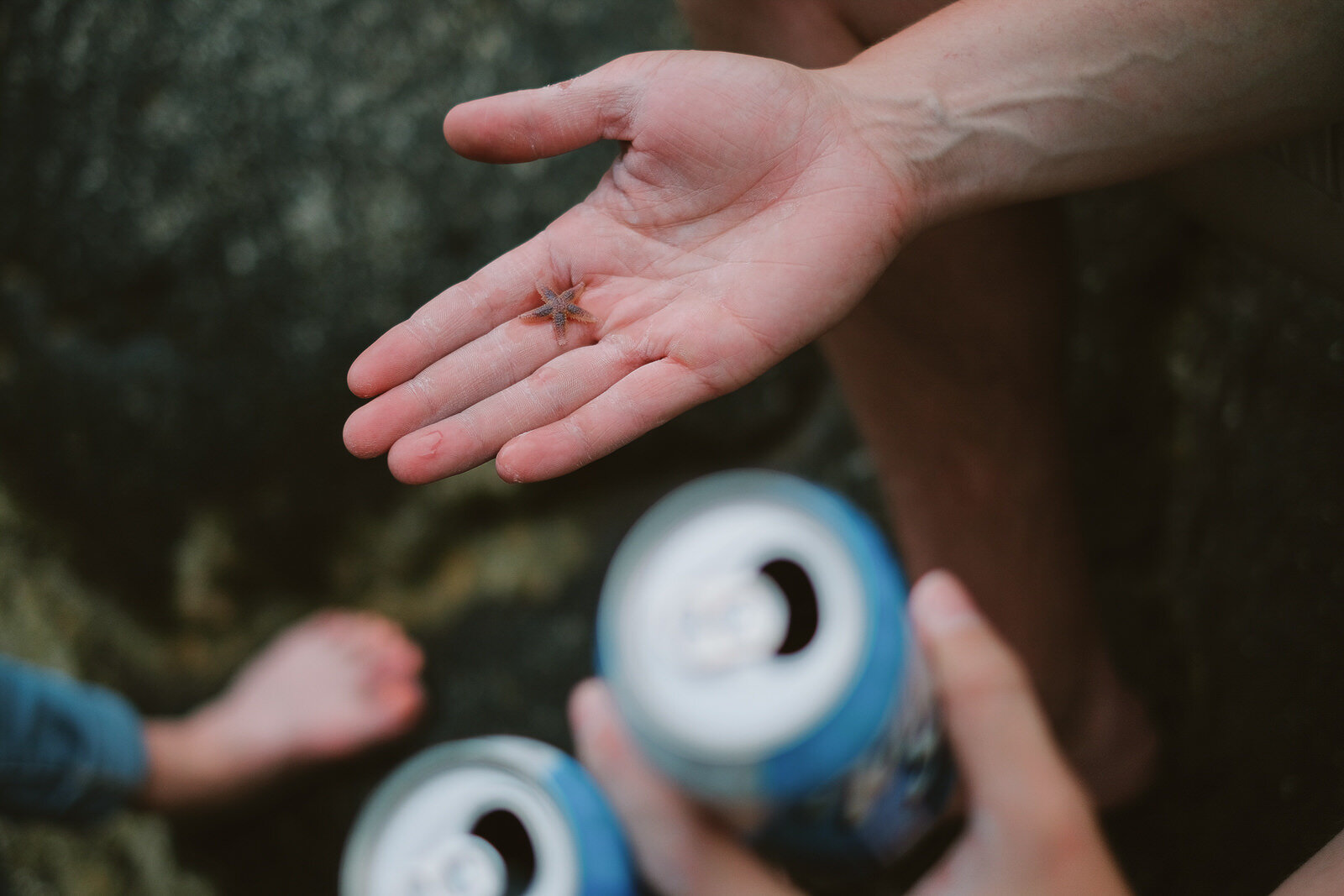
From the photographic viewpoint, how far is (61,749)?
1786 mm

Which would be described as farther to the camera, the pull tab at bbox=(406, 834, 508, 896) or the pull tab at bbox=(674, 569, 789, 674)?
the pull tab at bbox=(406, 834, 508, 896)

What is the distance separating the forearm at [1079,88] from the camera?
→ 1316 mm

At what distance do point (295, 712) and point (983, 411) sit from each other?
5.82 ft

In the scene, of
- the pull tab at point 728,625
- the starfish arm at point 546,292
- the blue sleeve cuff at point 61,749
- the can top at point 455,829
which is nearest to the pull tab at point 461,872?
the can top at point 455,829

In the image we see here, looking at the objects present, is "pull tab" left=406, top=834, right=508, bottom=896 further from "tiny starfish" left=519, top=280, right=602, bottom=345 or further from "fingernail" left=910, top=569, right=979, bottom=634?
"tiny starfish" left=519, top=280, right=602, bottom=345

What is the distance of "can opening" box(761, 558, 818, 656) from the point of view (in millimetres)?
942

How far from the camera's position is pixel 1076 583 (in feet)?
6.17

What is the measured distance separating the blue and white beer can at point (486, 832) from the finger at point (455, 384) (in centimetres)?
50

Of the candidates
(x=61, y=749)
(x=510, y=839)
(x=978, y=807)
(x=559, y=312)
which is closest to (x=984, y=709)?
(x=978, y=807)

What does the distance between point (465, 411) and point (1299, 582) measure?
1756 millimetres

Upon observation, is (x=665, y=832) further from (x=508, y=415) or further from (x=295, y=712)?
(x=295, y=712)

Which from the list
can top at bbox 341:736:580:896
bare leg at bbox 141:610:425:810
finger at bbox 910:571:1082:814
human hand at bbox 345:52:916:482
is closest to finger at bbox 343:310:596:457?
human hand at bbox 345:52:916:482

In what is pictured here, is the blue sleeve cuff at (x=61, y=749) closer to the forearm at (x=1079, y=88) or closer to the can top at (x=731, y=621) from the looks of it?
the can top at (x=731, y=621)

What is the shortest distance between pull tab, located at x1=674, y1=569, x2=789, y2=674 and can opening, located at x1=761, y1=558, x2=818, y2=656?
1.1 inches
